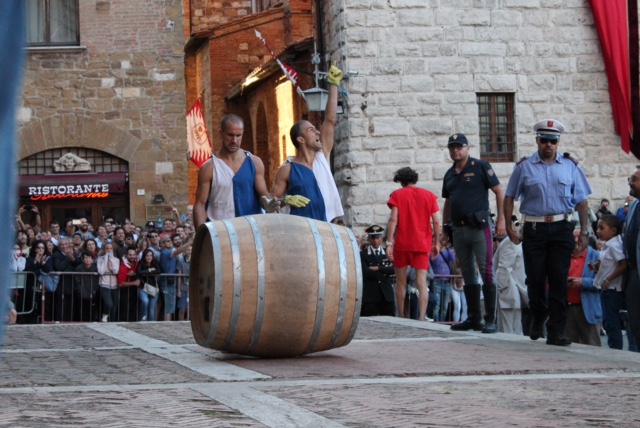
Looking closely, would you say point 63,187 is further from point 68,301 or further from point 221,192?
point 221,192

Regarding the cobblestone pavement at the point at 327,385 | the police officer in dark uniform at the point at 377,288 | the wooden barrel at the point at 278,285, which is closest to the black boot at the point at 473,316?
the cobblestone pavement at the point at 327,385

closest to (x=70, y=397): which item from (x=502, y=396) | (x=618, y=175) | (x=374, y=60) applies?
(x=502, y=396)

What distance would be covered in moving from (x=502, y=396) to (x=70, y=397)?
90.1 inches

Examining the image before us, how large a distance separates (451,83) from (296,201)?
12.4m

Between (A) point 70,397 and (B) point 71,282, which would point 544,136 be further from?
(B) point 71,282

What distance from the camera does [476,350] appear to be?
9.56m

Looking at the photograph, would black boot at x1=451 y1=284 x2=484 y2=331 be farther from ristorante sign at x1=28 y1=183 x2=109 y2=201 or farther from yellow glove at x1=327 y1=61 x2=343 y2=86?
ristorante sign at x1=28 y1=183 x2=109 y2=201

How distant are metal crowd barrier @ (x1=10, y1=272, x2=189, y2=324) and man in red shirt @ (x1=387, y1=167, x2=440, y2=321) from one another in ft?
15.5

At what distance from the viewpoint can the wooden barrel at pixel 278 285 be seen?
8289mm

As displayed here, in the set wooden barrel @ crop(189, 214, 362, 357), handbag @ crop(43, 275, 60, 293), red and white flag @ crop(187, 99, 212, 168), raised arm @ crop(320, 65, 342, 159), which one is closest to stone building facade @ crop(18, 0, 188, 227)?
red and white flag @ crop(187, 99, 212, 168)

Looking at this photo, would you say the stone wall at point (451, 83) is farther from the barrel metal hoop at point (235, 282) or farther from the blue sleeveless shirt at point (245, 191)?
the barrel metal hoop at point (235, 282)

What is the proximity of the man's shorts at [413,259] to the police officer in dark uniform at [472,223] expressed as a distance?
2426mm

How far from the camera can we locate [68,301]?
18.0 metres

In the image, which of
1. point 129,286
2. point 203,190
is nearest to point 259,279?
point 203,190
